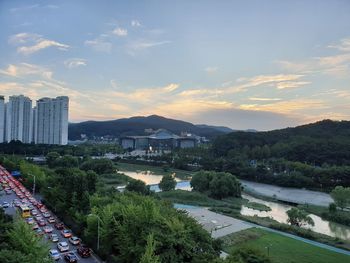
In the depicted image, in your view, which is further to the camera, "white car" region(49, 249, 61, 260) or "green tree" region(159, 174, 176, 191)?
A: "green tree" region(159, 174, 176, 191)

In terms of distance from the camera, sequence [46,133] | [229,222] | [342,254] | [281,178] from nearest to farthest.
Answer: [342,254] < [229,222] < [281,178] < [46,133]

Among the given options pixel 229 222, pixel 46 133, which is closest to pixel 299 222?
pixel 229 222

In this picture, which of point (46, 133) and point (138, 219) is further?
point (46, 133)

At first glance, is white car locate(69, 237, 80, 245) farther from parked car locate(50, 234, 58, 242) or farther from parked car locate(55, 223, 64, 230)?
parked car locate(55, 223, 64, 230)

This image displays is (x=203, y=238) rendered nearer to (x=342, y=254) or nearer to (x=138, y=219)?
(x=138, y=219)

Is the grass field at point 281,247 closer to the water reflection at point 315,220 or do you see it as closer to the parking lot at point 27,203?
the water reflection at point 315,220

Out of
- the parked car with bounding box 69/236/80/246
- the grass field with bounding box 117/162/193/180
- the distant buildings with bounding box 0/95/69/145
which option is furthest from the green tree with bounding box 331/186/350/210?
the distant buildings with bounding box 0/95/69/145
